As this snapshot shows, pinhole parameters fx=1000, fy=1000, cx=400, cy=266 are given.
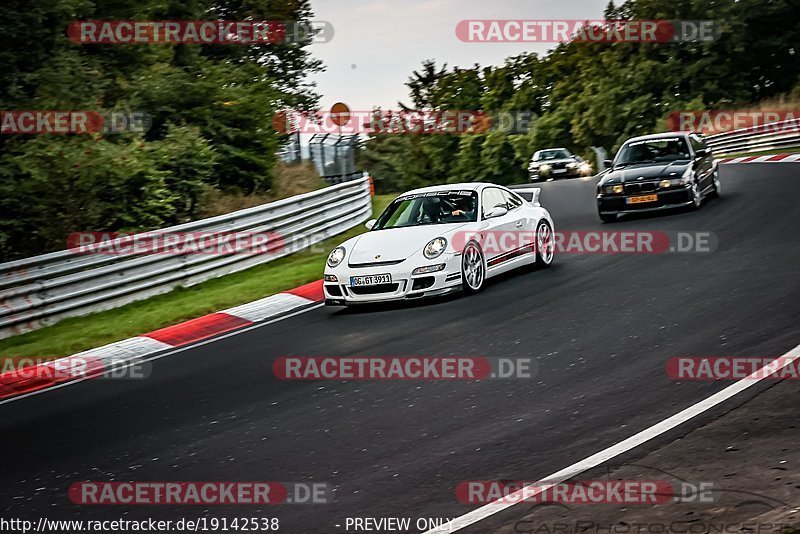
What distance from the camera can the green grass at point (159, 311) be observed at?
1252 centimetres

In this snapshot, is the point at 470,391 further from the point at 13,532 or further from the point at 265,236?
the point at 265,236

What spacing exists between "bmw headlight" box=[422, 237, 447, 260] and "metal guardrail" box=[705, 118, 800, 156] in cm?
2258

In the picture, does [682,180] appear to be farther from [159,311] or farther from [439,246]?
[159,311]

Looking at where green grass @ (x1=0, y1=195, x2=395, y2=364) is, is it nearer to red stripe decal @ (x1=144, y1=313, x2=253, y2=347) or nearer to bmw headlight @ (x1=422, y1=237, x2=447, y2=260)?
red stripe decal @ (x1=144, y1=313, x2=253, y2=347)

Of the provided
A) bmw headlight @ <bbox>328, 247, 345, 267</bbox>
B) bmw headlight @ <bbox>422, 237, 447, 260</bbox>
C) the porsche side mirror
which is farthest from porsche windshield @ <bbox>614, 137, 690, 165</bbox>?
bmw headlight @ <bbox>328, 247, 345, 267</bbox>

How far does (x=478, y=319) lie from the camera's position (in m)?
10.7

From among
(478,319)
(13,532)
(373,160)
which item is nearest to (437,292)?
(478,319)

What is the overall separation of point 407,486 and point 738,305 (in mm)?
5132

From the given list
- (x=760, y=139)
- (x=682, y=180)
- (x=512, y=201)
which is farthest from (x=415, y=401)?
(x=760, y=139)

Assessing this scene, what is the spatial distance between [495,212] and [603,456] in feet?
23.8

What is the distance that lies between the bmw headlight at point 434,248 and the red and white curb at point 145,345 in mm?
2190

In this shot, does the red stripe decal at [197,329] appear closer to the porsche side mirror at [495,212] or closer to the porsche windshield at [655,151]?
the porsche side mirror at [495,212]

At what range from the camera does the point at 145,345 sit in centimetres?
1190

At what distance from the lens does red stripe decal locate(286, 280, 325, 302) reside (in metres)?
13.9
